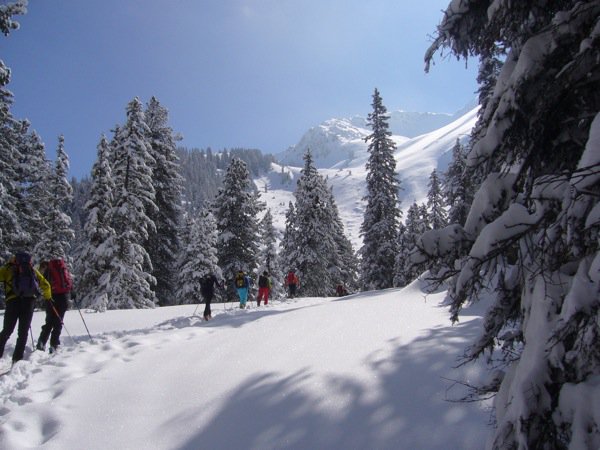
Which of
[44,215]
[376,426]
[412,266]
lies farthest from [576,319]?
[44,215]

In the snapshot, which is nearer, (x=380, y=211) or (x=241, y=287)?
(x=241, y=287)

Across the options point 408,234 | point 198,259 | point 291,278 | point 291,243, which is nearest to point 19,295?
point 291,278

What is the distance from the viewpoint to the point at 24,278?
7.36 metres

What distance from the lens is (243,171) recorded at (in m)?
33.1

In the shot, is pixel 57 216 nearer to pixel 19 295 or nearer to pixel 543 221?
pixel 19 295

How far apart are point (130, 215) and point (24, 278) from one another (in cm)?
1732

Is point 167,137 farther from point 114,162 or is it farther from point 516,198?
point 516,198

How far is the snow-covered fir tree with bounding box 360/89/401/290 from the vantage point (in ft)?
101

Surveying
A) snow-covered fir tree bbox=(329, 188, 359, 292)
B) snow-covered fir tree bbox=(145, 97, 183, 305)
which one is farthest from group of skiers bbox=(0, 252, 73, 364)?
snow-covered fir tree bbox=(329, 188, 359, 292)

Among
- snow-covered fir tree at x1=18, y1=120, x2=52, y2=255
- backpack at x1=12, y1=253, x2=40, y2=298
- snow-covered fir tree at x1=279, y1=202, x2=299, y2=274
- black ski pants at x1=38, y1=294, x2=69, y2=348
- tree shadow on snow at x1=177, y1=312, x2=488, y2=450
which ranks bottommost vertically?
tree shadow on snow at x1=177, y1=312, x2=488, y2=450

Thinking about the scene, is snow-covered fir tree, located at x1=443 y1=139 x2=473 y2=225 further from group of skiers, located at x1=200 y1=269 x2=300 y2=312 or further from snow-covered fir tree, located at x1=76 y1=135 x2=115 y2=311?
snow-covered fir tree, located at x1=76 y1=135 x2=115 y2=311

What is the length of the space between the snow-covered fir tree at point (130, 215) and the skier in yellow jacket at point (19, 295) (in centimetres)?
1532

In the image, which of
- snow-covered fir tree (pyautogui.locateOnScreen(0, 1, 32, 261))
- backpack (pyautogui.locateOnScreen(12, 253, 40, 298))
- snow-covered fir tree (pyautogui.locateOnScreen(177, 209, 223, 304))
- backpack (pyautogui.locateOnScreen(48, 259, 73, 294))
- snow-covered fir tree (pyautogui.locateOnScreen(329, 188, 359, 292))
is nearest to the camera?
backpack (pyautogui.locateOnScreen(12, 253, 40, 298))

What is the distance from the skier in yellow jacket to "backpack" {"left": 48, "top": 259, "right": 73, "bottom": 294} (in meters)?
0.98
